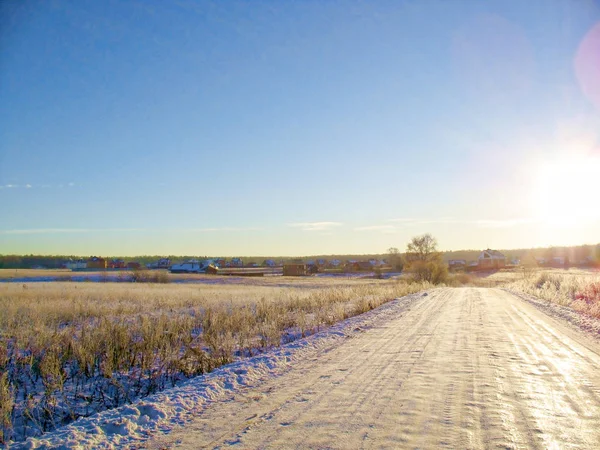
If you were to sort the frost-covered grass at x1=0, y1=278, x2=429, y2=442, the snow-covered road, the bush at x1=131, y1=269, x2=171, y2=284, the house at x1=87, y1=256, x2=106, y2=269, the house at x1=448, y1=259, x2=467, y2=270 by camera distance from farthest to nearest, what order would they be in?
the house at x1=87, y1=256, x2=106, y2=269 < the house at x1=448, y1=259, x2=467, y2=270 < the bush at x1=131, y1=269, x2=171, y2=284 < the frost-covered grass at x1=0, y1=278, x2=429, y2=442 < the snow-covered road

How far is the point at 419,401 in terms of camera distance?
6.03 metres

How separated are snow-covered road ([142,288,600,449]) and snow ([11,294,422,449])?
0.23 m

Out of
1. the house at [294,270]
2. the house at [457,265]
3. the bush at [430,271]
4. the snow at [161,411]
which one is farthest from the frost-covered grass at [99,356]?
the house at [457,265]

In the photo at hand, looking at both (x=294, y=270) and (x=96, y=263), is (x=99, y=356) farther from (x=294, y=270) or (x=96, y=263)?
(x=96, y=263)

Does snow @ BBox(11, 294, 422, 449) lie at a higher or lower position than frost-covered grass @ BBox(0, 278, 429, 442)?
higher

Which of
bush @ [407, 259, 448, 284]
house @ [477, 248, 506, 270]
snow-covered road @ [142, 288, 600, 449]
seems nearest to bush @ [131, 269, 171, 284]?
bush @ [407, 259, 448, 284]

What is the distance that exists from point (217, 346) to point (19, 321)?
26.5 feet

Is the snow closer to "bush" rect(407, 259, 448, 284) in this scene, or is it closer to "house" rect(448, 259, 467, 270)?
"bush" rect(407, 259, 448, 284)

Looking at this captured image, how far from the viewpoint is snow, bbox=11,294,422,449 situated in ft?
16.5

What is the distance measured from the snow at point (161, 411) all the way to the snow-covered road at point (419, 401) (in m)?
0.23

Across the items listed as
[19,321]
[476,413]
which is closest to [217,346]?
[476,413]

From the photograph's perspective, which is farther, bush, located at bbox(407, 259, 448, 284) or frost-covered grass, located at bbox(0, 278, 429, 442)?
bush, located at bbox(407, 259, 448, 284)

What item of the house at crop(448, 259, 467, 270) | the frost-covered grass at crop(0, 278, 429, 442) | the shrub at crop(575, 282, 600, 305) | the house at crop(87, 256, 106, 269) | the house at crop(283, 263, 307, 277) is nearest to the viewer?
the frost-covered grass at crop(0, 278, 429, 442)

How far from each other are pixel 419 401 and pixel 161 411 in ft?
11.3
